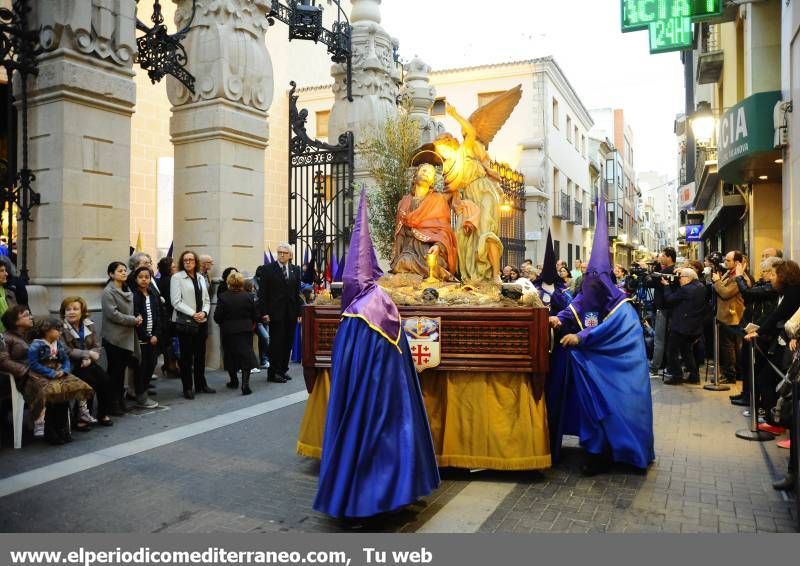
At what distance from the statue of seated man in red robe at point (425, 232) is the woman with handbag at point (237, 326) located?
9.78ft

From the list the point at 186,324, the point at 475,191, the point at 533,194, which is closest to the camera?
the point at 475,191

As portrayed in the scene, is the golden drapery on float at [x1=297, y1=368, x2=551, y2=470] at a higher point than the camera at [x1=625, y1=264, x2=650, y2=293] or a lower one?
lower

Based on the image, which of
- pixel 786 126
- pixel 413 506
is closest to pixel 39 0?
pixel 413 506

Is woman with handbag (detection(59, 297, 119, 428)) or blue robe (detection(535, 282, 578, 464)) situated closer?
blue robe (detection(535, 282, 578, 464))

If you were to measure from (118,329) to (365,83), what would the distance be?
8.71 metres

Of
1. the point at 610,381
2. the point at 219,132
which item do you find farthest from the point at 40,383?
the point at 610,381

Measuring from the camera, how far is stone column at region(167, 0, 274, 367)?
9812 mm

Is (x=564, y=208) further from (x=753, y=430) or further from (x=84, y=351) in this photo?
(x=84, y=351)

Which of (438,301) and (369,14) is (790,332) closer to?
(438,301)

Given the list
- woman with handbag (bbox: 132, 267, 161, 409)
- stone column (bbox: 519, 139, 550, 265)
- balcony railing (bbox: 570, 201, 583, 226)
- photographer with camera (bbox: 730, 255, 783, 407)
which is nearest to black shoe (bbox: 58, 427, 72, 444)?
woman with handbag (bbox: 132, 267, 161, 409)

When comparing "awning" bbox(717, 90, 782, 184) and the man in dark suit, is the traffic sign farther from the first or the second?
the man in dark suit

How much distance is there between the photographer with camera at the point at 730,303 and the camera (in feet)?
29.7

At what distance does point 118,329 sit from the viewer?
713 cm

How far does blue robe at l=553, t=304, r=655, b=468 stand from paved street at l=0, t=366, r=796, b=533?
30 centimetres
